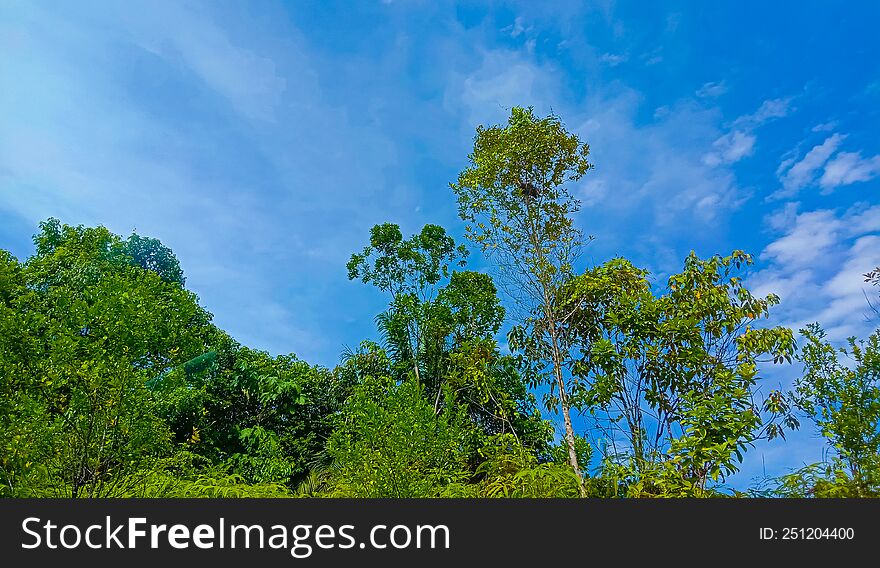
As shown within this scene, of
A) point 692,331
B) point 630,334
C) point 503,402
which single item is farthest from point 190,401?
point 692,331

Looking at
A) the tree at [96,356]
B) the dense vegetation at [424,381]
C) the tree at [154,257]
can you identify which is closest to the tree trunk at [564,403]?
the dense vegetation at [424,381]

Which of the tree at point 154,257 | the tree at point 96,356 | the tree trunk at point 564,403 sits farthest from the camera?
the tree at point 154,257

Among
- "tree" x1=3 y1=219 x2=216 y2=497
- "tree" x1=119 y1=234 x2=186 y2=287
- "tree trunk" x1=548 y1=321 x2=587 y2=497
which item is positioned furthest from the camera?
"tree" x1=119 y1=234 x2=186 y2=287

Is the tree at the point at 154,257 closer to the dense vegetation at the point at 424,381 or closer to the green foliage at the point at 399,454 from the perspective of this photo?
the dense vegetation at the point at 424,381

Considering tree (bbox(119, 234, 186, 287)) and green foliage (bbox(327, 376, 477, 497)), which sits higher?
tree (bbox(119, 234, 186, 287))

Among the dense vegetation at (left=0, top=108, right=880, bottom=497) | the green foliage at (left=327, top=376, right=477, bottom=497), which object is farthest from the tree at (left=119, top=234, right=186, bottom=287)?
the green foliage at (left=327, top=376, right=477, bottom=497)

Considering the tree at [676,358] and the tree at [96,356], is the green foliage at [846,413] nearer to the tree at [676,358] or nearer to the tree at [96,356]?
the tree at [676,358]

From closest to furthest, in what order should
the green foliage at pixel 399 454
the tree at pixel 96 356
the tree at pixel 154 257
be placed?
1. the green foliage at pixel 399 454
2. the tree at pixel 96 356
3. the tree at pixel 154 257

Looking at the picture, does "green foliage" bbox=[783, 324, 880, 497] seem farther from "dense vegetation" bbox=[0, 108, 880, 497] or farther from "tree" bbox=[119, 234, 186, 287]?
"tree" bbox=[119, 234, 186, 287]

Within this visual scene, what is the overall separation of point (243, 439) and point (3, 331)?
4018 mm

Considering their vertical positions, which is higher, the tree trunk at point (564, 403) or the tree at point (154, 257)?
the tree at point (154, 257)

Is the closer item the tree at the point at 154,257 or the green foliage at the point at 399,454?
the green foliage at the point at 399,454

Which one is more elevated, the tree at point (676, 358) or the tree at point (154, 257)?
the tree at point (154, 257)

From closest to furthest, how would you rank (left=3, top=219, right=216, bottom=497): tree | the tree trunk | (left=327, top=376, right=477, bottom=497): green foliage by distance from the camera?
(left=327, top=376, right=477, bottom=497): green foliage < (left=3, top=219, right=216, bottom=497): tree < the tree trunk
